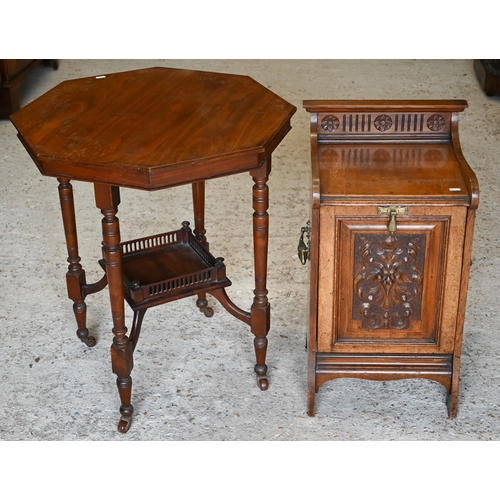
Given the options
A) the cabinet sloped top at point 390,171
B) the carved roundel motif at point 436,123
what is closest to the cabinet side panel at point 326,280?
the cabinet sloped top at point 390,171

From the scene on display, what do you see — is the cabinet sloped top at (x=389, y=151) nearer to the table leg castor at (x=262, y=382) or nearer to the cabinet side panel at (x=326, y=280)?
the cabinet side panel at (x=326, y=280)

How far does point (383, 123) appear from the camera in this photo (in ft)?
10.4

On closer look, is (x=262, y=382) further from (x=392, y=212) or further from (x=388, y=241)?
(x=392, y=212)

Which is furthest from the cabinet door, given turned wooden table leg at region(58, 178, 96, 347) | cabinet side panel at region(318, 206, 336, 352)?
turned wooden table leg at region(58, 178, 96, 347)

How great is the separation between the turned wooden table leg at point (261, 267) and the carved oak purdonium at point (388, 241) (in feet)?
0.57

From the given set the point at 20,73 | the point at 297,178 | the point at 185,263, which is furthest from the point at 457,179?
the point at 20,73

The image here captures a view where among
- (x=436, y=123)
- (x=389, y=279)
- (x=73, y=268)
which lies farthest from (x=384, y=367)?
(x=73, y=268)

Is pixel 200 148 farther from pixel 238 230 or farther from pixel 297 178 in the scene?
pixel 297 178

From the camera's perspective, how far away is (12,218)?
473 cm

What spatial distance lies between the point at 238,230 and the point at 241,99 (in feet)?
4.56

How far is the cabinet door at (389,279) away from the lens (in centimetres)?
295

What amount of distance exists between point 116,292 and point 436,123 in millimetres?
1263

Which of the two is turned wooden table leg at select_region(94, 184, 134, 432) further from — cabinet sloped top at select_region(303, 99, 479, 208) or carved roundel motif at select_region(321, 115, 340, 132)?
carved roundel motif at select_region(321, 115, 340, 132)

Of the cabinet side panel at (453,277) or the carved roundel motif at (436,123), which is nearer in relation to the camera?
the cabinet side panel at (453,277)
